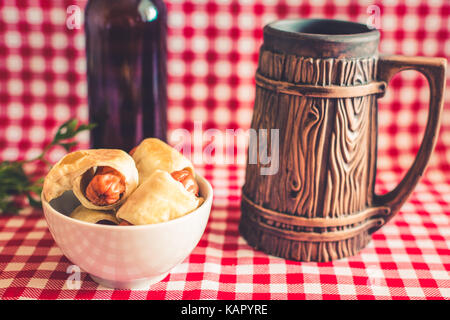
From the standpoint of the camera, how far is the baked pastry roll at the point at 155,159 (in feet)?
1.92

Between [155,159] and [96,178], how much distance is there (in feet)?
0.26

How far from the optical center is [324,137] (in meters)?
0.60

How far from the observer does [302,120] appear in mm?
597

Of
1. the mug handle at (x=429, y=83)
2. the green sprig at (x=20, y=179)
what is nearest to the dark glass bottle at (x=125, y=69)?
the green sprig at (x=20, y=179)

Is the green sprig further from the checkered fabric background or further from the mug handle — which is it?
the mug handle

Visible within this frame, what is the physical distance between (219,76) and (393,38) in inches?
12.1

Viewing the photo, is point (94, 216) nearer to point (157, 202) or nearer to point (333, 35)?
point (157, 202)

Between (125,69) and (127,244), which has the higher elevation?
(125,69)

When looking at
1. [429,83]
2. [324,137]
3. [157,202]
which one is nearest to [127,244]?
[157,202]

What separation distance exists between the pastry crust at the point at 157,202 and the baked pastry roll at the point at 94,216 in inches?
0.4

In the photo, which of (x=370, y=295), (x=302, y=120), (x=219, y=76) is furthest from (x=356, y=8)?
(x=370, y=295)

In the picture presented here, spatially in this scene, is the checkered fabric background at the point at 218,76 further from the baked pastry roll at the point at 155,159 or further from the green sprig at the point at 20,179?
the baked pastry roll at the point at 155,159

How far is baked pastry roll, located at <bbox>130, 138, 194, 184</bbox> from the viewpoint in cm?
58

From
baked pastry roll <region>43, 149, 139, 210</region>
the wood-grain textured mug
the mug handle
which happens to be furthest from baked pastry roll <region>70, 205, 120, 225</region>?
the mug handle
